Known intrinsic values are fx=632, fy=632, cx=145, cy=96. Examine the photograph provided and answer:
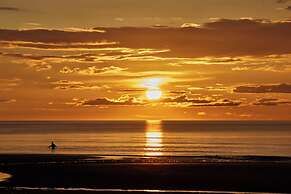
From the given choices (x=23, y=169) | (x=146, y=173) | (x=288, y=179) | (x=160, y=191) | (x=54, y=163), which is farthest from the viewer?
(x=54, y=163)

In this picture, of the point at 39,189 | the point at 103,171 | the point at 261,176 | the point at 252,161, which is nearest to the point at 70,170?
the point at 103,171

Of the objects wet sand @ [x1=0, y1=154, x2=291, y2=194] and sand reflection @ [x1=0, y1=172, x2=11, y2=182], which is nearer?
wet sand @ [x1=0, y1=154, x2=291, y2=194]

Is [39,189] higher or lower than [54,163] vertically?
lower

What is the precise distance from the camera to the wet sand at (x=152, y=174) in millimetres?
49000

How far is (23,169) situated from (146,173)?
13216 millimetres

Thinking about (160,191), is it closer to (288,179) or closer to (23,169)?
(288,179)

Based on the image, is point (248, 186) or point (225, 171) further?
point (225, 171)

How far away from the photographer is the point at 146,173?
191 ft

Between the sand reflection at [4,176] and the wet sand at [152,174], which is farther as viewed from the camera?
the sand reflection at [4,176]

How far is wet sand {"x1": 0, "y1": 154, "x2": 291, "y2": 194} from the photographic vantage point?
49.0 metres

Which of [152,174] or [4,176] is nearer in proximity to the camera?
[4,176]

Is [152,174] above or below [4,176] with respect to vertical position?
above

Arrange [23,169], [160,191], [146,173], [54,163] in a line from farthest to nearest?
[54,163]
[23,169]
[146,173]
[160,191]

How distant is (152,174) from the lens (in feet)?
188
